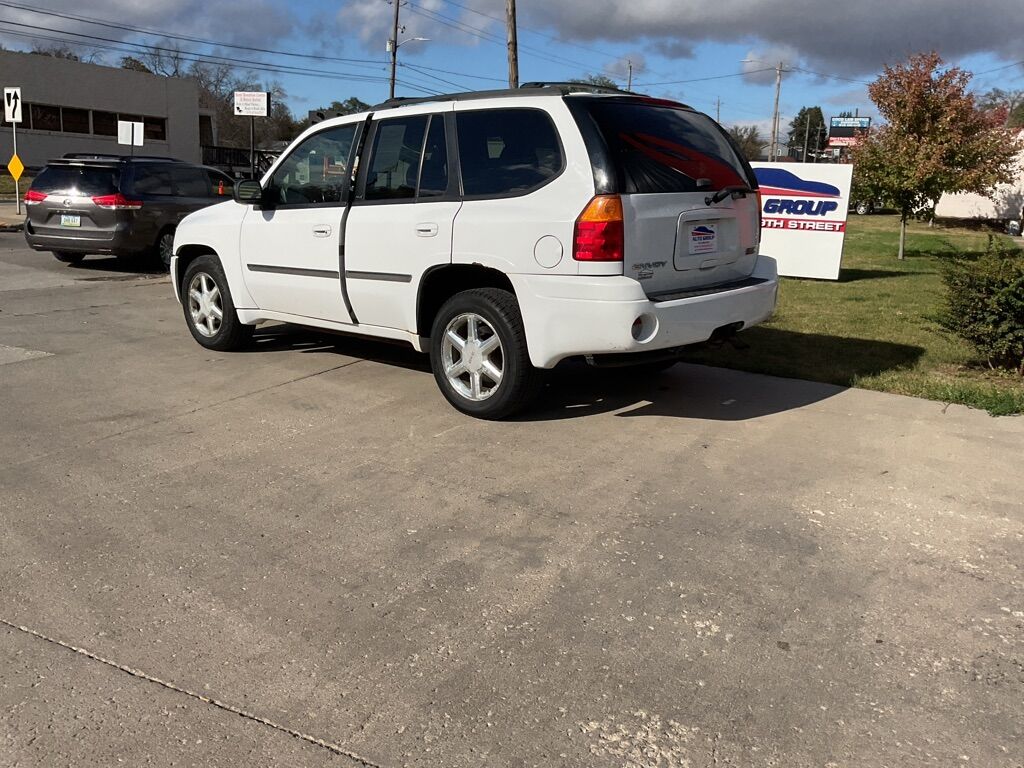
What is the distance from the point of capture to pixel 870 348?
809 cm

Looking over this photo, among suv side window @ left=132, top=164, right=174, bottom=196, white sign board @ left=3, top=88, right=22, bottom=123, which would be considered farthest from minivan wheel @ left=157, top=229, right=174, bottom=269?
white sign board @ left=3, top=88, right=22, bottom=123

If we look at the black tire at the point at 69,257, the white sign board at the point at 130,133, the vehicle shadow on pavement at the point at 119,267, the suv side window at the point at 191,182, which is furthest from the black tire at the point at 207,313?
the white sign board at the point at 130,133

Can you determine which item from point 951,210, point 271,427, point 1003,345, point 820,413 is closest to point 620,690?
point 271,427

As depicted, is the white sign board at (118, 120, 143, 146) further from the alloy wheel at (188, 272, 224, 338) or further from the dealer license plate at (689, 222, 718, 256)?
the dealer license plate at (689, 222, 718, 256)

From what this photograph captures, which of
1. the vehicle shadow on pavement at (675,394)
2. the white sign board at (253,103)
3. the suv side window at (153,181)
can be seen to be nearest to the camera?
the vehicle shadow on pavement at (675,394)

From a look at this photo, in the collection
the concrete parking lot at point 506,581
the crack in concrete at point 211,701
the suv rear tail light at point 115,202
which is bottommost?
the crack in concrete at point 211,701

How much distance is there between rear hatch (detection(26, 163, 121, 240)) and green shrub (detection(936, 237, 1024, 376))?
1097 centimetres

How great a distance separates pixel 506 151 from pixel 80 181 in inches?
394

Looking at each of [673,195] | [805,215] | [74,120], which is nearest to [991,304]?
[673,195]

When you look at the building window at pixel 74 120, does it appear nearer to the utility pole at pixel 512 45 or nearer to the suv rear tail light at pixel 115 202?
the utility pole at pixel 512 45

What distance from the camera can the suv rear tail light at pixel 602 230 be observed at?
4855mm

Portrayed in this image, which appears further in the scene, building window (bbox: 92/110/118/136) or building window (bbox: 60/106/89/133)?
building window (bbox: 92/110/118/136)

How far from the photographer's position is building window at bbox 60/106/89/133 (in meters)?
44.1

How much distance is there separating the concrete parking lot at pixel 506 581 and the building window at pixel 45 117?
1686 inches
